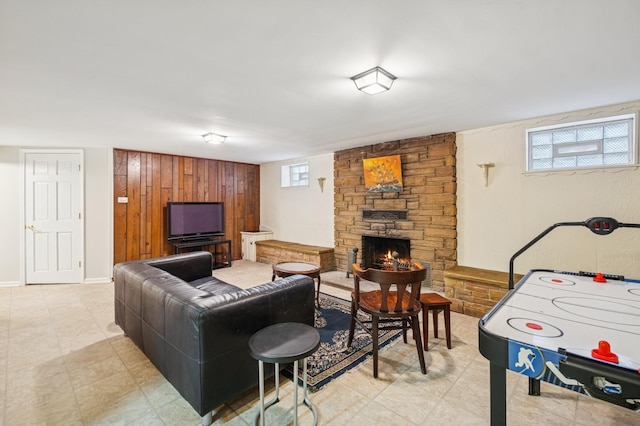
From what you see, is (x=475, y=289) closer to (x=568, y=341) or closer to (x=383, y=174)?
(x=383, y=174)

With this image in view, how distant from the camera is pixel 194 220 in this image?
19.1 feet

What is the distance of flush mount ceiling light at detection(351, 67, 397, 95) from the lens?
2141 millimetres

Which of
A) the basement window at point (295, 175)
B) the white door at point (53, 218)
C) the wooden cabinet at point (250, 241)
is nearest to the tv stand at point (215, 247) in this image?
the wooden cabinet at point (250, 241)

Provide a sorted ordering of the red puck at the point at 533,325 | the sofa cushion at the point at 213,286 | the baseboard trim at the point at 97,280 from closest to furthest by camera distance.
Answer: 1. the red puck at the point at 533,325
2. the sofa cushion at the point at 213,286
3. the baseboard trim at the point at 97,280

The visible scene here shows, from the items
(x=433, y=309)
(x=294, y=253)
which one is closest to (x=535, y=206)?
(x=433, y=309)

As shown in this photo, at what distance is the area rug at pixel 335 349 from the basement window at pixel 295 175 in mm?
3412

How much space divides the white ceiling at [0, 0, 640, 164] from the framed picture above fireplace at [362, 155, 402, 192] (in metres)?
1.01

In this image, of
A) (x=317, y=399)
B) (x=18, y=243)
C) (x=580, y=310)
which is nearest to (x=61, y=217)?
(x=18, y=243)

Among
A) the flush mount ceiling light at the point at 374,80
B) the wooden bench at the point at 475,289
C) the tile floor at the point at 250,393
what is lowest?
the tile floor at the point at 250,393

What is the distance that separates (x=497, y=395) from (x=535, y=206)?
3006 mm

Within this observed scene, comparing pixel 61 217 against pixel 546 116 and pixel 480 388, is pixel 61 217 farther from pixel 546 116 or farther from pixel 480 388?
pixel 546 116

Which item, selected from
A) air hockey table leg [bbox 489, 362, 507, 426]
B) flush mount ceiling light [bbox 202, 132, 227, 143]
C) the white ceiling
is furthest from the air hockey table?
flush mount ceiling light [bbox 202, 132, 227, 143]

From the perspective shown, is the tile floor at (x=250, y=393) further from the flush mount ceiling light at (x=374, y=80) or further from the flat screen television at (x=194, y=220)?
the flat screen television at (x=194, y=220)

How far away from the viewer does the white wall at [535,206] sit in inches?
117
